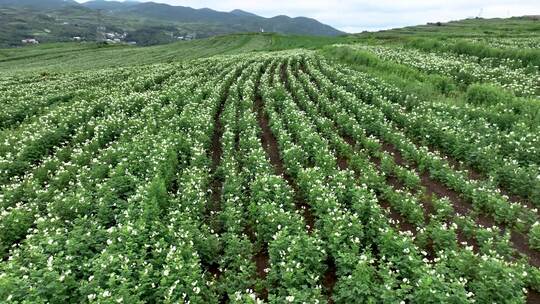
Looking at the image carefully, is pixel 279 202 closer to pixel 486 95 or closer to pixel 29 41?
pixel 486 95

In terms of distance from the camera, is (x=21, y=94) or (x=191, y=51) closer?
(x=21, y=94)

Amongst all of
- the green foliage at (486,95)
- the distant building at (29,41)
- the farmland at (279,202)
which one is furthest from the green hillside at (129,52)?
the distant building at (29,41)

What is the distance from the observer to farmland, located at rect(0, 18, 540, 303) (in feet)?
23.3

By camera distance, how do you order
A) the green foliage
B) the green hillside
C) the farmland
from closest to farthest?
1. the farmland
2. the green foliage
3. the green hillside

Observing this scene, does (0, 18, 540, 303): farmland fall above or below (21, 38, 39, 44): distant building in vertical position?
above

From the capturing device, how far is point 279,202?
10.3 meters

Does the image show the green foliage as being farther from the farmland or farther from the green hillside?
the green hillside

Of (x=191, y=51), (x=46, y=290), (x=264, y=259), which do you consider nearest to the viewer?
(x=46, y=290)

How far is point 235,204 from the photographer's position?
10.7 metres

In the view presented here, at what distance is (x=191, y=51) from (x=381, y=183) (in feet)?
257

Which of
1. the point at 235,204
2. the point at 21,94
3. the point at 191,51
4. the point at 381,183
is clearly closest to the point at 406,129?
the point at 381,183

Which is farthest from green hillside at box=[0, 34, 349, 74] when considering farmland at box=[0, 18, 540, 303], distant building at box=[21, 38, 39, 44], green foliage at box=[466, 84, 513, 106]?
distant building at box=[21, 38, 39, 44]

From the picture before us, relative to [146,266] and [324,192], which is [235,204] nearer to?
[324,192]

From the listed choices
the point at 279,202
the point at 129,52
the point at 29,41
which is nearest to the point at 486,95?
the point at 279,202
